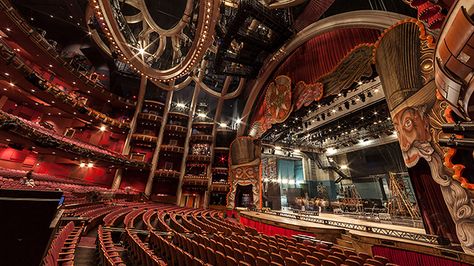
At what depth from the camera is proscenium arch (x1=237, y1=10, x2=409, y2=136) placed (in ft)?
18.9

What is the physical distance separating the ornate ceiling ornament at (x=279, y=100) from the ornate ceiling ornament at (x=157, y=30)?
4.61 m

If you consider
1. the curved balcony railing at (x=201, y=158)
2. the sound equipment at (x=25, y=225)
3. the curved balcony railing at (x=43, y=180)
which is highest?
the curved balcony railing at (x=201, y=158)

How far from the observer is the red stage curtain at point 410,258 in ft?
12.3

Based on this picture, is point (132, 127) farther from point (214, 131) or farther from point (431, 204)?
point (431, 204)

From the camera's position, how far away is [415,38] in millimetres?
4785

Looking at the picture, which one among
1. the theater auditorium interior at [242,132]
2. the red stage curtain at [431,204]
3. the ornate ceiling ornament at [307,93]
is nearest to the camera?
the theater auditorium interior at [242,132]

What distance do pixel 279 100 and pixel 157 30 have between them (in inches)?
431

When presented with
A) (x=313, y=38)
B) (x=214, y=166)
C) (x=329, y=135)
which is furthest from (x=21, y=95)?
(x=329, y=135)

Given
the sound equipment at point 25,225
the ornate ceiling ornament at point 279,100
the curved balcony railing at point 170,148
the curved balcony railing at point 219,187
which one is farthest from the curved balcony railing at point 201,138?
the sound equipment at point 25,225

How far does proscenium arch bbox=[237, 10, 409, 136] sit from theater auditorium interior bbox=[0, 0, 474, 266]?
0.25 feet

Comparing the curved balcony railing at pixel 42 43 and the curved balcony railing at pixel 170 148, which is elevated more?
the curved balcony railing at pixel 42 43

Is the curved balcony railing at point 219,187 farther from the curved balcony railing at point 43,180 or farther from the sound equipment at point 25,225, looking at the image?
the sound equipment at point 25,225

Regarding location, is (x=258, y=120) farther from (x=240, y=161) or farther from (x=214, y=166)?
(x=214, y=166)

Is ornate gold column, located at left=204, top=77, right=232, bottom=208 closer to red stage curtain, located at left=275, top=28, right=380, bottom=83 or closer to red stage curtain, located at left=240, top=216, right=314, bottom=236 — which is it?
red stage curtain, located at left=240, top=216, right=314, bottom=236
